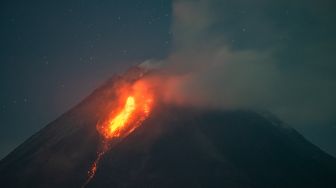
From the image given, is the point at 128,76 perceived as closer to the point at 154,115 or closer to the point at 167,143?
the point at 154,115

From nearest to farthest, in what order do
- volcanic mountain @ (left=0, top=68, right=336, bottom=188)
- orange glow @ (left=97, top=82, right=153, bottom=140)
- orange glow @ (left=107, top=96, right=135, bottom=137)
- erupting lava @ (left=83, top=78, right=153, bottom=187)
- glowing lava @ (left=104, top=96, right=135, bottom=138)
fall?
1. volcanic mountain @ (left=0, top=68, right=336, bottom=188)
2. erupting lava @ (left=83, top=78, right=153, bottom=187)
3. glowing lava @ (left=104, top=96, right=135, bottom=138)
4. orange glow @ (left=107, top=96, right=135, bottom=137)
5. orange glow @ (left=97, top=82, right=153, bottom=140)

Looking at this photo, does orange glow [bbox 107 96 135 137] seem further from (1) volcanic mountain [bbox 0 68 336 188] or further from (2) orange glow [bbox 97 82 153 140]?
(1) volcanic mountain [bbox 0 68 336 188]

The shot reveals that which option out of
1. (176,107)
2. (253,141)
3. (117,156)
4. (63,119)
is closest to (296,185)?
(253,141)

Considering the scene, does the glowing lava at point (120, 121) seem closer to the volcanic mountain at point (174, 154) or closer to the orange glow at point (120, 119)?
the orange glow at point (120, 119)

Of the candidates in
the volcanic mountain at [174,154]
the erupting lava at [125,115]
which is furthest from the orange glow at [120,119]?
the volcanic mountain at [174,154]

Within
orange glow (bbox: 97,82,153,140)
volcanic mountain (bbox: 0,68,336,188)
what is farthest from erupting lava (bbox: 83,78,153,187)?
volcanic mountain (bbox: 0,68,336,188)

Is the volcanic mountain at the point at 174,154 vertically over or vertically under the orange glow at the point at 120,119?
under
